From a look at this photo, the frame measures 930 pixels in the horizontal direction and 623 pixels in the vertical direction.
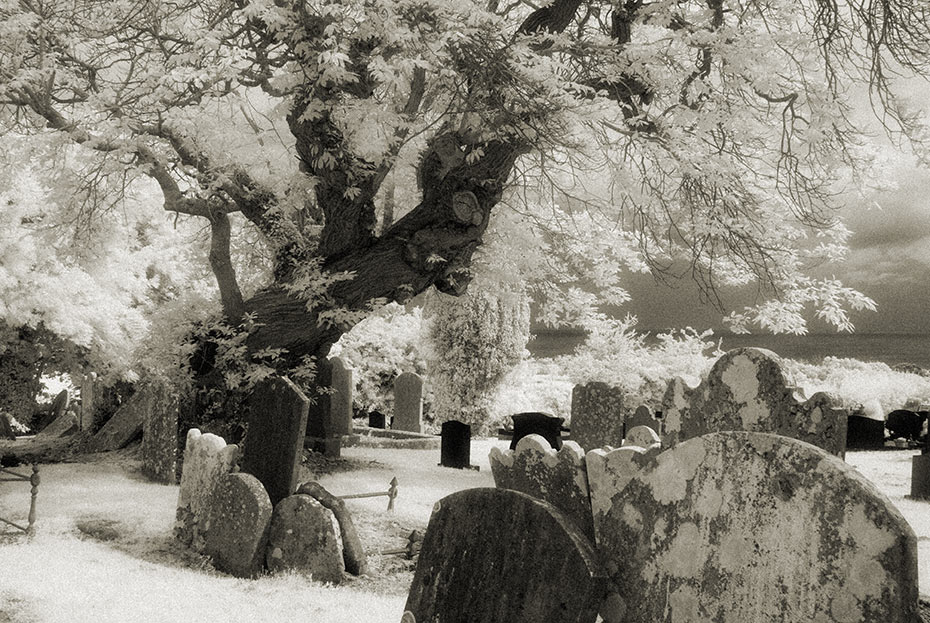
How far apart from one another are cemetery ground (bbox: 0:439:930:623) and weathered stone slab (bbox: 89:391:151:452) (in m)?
0.56

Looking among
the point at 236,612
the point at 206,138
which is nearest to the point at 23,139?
the point at 206,138

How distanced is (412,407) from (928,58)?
1231cm

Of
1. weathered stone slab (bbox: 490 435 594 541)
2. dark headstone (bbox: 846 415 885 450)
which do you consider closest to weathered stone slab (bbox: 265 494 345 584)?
weathered stone slab (bbox: 490 435 594 541)

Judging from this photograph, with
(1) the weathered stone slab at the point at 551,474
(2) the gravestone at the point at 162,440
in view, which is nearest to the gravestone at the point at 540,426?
(2) the gravestone at the point at 162,440

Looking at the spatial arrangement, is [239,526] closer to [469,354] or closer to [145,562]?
[145,562]

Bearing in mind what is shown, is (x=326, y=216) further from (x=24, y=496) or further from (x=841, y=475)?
(x=841, y=475)

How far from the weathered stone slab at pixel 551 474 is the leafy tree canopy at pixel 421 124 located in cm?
385

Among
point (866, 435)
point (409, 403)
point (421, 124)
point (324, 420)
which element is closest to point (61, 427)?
point (409, 403)

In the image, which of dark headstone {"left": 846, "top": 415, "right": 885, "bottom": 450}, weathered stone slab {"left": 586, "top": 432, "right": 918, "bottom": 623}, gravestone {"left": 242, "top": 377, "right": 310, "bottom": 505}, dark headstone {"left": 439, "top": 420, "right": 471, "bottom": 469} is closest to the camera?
weathered stone slab {"left": 586, "top": 432, "right": 918, "bottom": 623}

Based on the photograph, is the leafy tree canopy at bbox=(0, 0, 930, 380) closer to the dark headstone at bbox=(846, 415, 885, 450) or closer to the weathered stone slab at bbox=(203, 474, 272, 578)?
the weathered stone slab at bbox=(203, 474, 272, 578)

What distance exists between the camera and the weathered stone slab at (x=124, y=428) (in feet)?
39.3

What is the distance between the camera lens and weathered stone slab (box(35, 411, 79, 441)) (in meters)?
16.7

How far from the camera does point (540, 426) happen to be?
13.7 meters

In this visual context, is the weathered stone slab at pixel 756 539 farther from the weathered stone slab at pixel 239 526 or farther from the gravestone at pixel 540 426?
the gravestone at pixel 540 426
